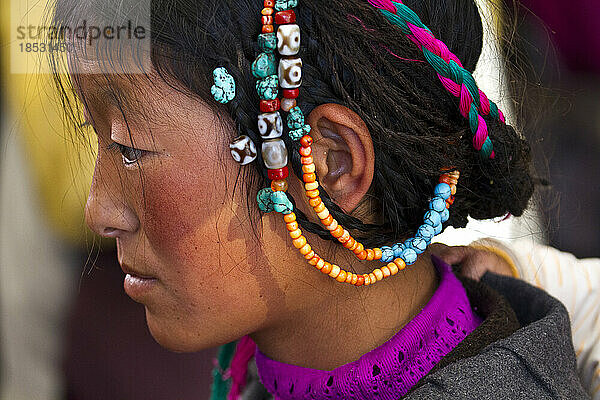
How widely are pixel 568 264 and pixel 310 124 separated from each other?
501 mm

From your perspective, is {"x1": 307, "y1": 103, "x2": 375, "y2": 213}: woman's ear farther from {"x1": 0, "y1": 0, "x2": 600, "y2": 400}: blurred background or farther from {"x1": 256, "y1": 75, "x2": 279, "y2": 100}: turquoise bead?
{"x1": 0, "y1": 0, "x2": 600, "y2": 400}: blurred background

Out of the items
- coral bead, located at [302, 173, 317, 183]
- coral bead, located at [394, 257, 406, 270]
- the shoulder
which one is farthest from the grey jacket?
coral bead, located at [302, 173, 317, 183]

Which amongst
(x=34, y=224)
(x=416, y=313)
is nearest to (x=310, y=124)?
(x=416, y=313)

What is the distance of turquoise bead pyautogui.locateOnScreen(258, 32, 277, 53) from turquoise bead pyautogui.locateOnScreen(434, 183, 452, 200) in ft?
0.70

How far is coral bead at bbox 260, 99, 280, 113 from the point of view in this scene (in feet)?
1.90

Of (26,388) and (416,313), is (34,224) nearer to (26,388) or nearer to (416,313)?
(26,388)

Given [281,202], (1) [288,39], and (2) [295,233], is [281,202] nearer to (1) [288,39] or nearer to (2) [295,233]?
(2) [295,233]

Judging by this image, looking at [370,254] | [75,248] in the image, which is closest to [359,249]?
[370,254]

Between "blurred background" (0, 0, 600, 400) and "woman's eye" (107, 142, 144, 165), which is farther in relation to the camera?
"blurred background" (0, 0, 600, 400)

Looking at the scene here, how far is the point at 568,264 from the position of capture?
0.92m

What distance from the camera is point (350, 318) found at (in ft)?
2.29

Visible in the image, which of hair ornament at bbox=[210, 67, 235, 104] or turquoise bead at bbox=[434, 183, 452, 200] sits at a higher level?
hair ornament at bbox=[210, 67, 235, 104]

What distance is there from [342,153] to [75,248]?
0.86 m

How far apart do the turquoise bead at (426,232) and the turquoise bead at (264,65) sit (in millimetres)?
212
